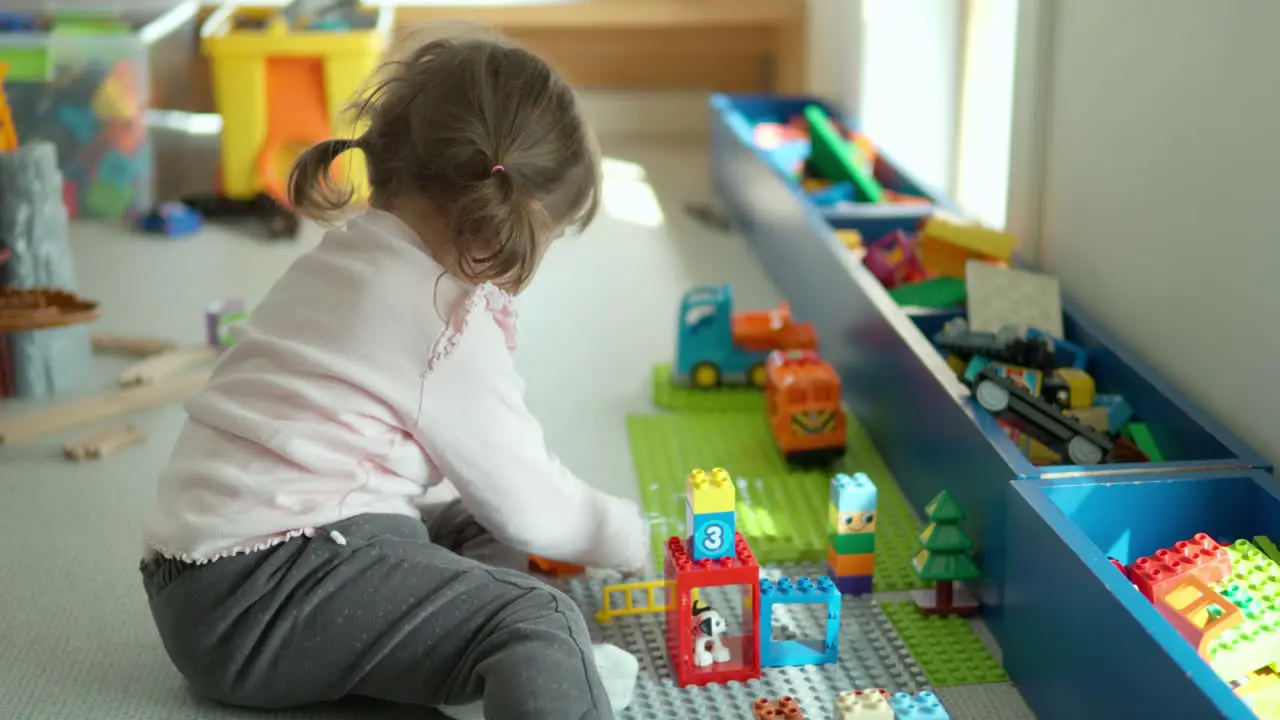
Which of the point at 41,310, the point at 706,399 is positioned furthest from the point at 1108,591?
the point at 41,310

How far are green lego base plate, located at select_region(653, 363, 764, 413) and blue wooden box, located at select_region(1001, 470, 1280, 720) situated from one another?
59cm

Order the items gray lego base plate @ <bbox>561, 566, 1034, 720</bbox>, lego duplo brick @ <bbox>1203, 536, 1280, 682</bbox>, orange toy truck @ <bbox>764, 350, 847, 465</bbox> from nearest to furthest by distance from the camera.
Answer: lego duplo brick @ <bbox>1203, 536, 1280, 682</bbox> → gray lego base plate @ <bbox>561, 566, 1034, 720</bbox> → orange toy truck @ <bbox>764, 350, 847, 465</bbox>

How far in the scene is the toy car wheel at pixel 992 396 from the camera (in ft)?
4.14

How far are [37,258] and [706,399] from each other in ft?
2.90

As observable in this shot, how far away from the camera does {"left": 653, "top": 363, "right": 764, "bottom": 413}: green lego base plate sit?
171cm

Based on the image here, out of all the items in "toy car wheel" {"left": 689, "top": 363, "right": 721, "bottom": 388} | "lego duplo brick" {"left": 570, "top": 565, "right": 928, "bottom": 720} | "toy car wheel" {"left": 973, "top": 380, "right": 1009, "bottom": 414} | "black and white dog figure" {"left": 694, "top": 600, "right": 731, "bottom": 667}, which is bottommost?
"lego duplo brick" {"left": 570, "top": 565, "right": 928, "bottom": 720}

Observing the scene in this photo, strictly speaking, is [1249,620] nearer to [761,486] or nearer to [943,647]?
[943,647]

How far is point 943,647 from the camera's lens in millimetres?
1184

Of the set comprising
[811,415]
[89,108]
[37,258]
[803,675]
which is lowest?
[803,675]

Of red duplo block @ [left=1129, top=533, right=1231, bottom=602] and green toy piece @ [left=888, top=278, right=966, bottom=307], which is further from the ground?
green toy piece @ [left=888, top=278, right=966, bottom=307]

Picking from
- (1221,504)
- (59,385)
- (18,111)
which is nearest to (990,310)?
(1221,504)

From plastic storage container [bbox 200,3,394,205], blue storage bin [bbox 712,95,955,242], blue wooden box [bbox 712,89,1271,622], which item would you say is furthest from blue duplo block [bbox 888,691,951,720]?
plastic storage container [bbox 200,3,394,205]

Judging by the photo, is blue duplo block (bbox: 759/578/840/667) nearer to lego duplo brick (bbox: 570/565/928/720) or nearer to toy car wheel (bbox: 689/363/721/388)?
lego duplo brick (bbox: 570/565/928/720)

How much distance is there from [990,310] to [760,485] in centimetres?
33
